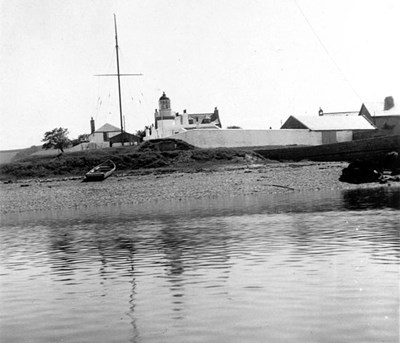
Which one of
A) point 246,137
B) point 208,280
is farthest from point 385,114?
point 208,280

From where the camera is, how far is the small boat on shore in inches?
1831

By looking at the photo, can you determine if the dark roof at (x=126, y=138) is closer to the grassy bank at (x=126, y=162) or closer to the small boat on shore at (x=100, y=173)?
the grassy bank at (x=126, y=162)

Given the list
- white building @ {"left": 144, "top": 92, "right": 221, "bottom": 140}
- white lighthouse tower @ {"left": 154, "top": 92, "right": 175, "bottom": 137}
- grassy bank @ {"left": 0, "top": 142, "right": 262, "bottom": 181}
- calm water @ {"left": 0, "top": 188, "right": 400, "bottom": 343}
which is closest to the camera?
calm water @ {"left": 0, "top": 188, "right": 400, "bottom": 343}

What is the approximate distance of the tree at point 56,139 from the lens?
9200 cm

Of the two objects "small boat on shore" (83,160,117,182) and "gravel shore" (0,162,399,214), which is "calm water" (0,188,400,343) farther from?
"small boat on shore" (83,160,117,182)

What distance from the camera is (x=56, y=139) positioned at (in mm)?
92188

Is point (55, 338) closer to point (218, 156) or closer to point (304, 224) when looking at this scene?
point (304, 224)

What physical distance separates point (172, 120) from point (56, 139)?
18.9 metres

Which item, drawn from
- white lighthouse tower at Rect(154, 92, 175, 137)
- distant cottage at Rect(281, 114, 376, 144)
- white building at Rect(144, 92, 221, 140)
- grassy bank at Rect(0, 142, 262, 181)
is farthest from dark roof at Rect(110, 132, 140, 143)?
grassy bank at Rect(0, 142, 262, 181)

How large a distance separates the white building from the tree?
41.5 ft

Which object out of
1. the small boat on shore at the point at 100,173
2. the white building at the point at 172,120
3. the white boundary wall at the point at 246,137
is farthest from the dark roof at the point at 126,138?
A: the small boat on shore at the point at 100,173

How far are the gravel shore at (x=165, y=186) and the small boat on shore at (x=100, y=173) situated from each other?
0.58m

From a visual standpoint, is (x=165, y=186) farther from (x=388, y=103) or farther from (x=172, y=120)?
(x=388, y=103)

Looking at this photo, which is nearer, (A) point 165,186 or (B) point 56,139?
(A) point 165,186
